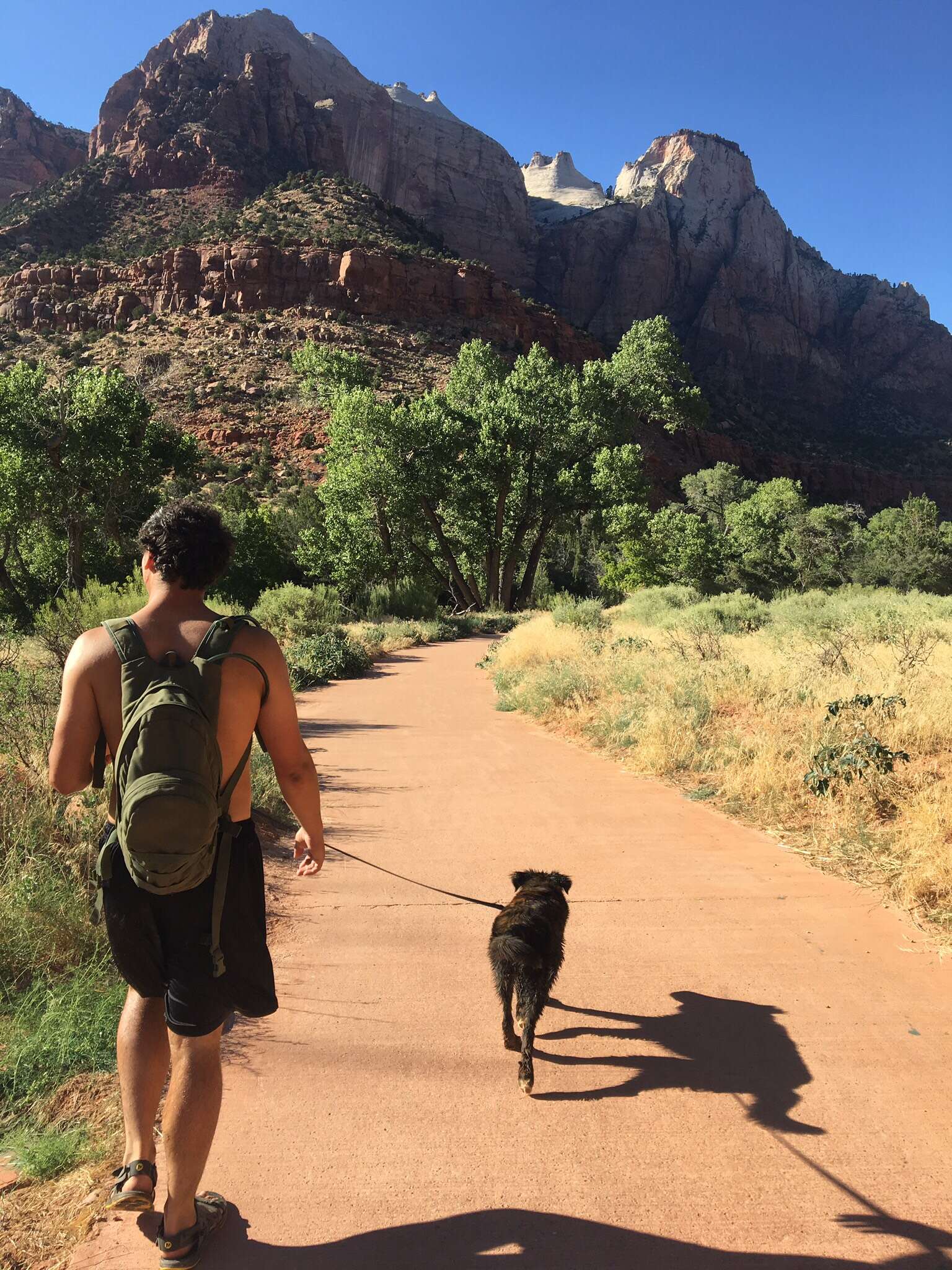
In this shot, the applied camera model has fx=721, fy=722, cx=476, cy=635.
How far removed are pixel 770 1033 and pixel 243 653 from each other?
104 inches

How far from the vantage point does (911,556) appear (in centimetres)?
3747

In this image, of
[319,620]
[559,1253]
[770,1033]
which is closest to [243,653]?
[559,1253]

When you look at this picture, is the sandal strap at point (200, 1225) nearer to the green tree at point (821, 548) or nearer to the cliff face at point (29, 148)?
the green tree at point (821, 548)

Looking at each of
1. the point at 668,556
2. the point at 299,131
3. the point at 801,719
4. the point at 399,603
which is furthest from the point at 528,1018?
the point at 299,131

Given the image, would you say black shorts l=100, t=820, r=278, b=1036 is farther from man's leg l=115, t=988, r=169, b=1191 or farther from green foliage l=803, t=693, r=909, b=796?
green foliage l=803, t=693, r=909, b=796

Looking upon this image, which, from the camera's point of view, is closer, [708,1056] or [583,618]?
[708,1056]

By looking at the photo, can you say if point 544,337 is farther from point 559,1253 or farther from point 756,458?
point 559,1253

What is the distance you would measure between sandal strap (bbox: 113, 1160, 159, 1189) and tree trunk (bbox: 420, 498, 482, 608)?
2590cm

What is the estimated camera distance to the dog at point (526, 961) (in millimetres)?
2645

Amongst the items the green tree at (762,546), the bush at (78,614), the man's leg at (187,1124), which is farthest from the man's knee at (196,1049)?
the green tree at (762,546)

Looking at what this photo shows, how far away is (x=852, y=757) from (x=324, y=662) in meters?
9.69

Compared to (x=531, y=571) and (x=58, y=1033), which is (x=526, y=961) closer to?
(x=58, y=1033)

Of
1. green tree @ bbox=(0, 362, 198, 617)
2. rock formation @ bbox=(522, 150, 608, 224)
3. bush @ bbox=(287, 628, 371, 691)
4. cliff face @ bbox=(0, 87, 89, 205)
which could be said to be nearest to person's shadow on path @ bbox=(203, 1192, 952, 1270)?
bush @ bbox=(287, 628, 371, 691)

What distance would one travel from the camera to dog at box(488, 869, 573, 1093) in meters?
2.64
